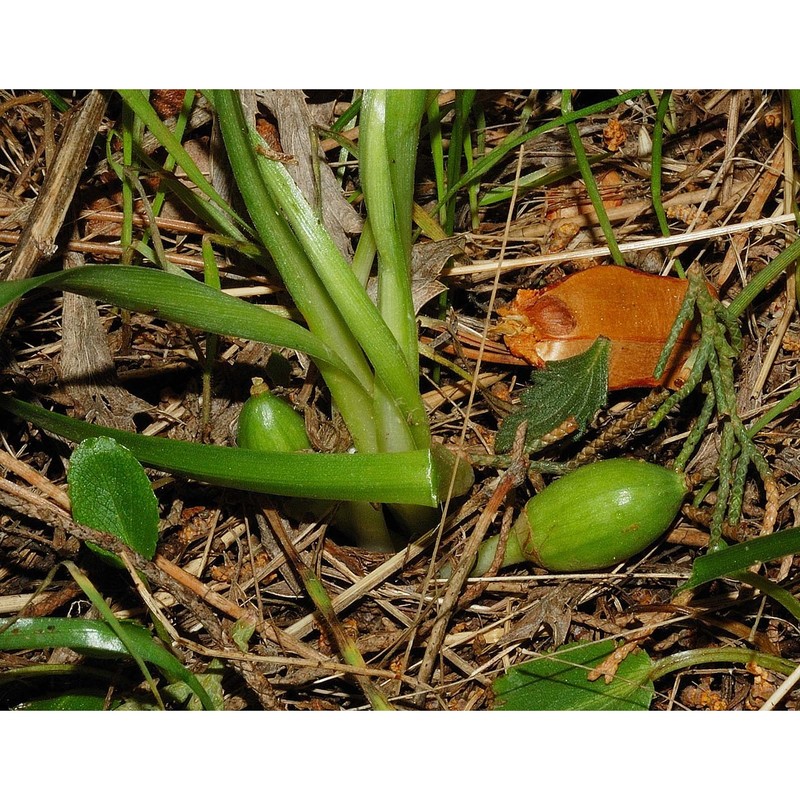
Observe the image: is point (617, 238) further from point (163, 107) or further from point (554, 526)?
point (163, 107)

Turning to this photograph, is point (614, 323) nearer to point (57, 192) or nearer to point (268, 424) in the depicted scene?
point (268, 424)

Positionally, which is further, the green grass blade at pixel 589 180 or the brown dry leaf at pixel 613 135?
the brown dry leaf at pixel 613 135

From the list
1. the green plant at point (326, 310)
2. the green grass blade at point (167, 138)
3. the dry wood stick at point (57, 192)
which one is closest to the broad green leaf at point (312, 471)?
the green plant at point (326, 310)

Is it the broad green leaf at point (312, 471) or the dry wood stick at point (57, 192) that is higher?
the dry wood stick at point (57, 192)

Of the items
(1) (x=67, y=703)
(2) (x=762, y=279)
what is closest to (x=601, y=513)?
(2) (x=762, y=279)

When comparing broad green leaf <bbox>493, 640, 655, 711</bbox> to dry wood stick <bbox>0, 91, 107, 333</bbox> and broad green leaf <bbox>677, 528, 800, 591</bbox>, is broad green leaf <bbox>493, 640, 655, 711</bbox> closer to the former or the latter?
broad green leaf <bbox>677, 528, 800, 591</bbox>

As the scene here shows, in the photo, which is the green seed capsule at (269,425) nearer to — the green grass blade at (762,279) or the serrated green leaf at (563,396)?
the serrated green leaf at (563,396)
